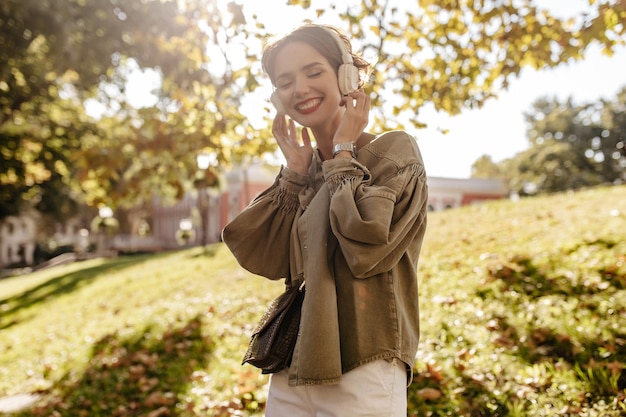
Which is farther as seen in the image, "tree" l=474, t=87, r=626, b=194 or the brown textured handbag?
"tree" l=474, t=87, r=626, b=194

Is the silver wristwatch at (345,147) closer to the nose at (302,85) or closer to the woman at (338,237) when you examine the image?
the woman at (338,237)

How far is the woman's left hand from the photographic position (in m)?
1.90

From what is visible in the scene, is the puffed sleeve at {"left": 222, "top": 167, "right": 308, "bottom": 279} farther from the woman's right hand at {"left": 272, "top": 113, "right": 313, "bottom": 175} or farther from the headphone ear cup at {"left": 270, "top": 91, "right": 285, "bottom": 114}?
the headphone ear cup at {"left": 270, "top": 91, "right": 285, "bottom": 114}

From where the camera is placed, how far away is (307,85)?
1.99m

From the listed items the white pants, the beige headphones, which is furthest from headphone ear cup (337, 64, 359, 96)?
the white pants

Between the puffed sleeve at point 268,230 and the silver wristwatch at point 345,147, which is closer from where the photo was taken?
the silver wristwatch at point 345,147

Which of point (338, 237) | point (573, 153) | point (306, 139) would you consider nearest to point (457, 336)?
point (306, 139)

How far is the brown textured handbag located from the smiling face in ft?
2.15

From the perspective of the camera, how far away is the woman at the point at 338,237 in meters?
1.66

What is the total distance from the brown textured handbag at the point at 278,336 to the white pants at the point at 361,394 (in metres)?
0.12

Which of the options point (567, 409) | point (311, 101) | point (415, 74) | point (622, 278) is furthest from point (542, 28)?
point (311, 101)

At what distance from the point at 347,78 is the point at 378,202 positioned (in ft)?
1.89

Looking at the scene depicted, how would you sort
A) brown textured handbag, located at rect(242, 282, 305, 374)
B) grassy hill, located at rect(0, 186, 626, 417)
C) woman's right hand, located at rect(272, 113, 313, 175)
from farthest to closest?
grassy hill, located at rect(0, 186, 626, 417), woman's right hand, located at rect(272, 113, 313, 175), brown textured handbag, located at rect(242, 282, 305, 374)

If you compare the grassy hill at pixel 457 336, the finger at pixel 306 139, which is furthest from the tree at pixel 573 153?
the finger at pixel 306 139
